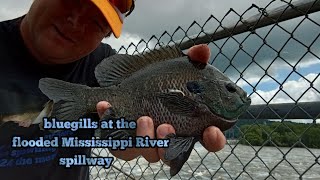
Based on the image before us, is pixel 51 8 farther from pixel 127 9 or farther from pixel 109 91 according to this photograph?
pixel 109 91

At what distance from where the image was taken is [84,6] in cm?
199

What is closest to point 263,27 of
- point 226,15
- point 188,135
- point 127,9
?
point 226,15

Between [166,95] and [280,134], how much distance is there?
123 centimetres

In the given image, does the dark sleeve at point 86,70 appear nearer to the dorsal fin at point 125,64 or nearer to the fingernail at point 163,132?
the dorsal fin at point 125,64

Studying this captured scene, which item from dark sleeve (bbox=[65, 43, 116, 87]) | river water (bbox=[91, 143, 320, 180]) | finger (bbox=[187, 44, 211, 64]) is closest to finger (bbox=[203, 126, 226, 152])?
finger (bbox=[187, 44, 211, 64])

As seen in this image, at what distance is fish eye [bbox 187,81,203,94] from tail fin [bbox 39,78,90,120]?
514 mm

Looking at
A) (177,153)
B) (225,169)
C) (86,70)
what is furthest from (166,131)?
(225,169)

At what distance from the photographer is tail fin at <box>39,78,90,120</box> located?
5.85 feet

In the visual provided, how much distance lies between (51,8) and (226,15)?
1.16 meters

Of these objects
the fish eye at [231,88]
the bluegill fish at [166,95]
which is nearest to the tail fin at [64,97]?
the bluegill fish at [166,95]

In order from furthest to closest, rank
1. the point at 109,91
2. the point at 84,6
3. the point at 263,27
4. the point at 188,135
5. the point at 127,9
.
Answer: the point at 263,27 < the point at 127,9 < the point at 84,6 < the point at 109,91 < the point at 188,135

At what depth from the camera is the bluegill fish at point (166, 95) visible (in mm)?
1604

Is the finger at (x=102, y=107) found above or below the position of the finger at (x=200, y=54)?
below

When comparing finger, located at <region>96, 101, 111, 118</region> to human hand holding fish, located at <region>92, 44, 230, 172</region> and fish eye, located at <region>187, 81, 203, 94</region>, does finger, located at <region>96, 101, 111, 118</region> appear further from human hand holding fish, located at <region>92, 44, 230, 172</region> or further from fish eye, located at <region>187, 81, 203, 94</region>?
fish eye, located at <region>187, 81, 203, 94</region>
